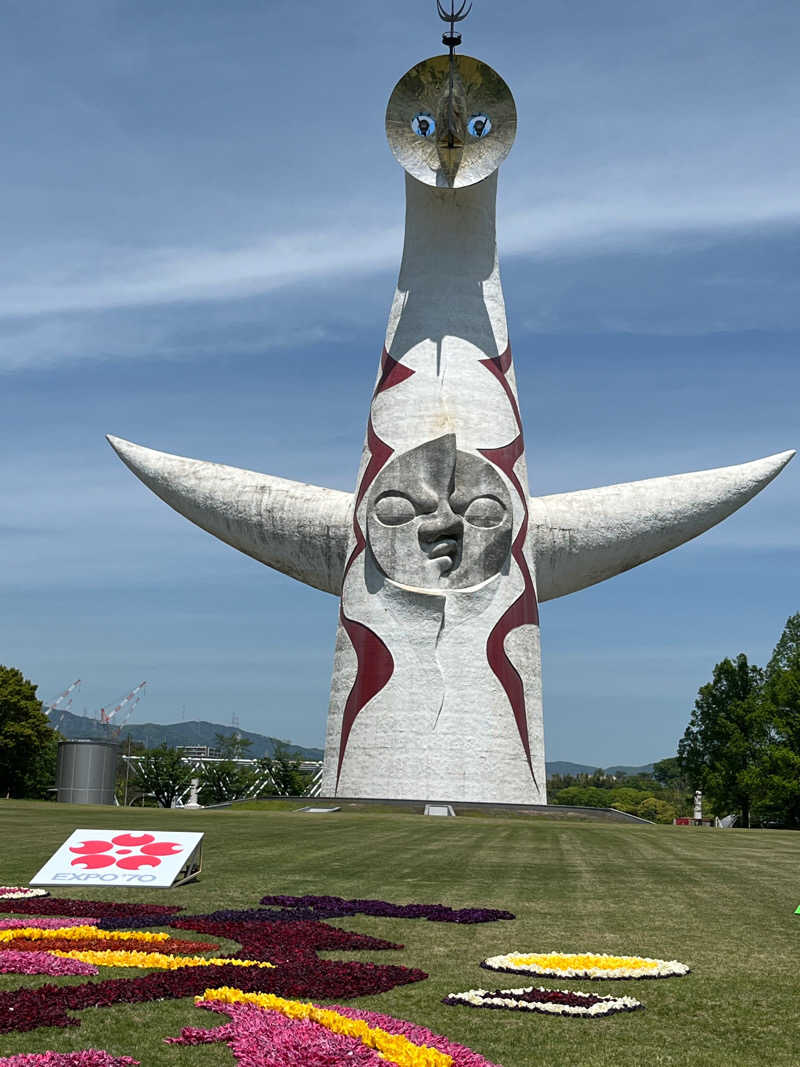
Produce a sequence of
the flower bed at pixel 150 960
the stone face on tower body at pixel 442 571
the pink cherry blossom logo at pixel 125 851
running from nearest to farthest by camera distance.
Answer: the flower bed at pixel 150 960, the pink cherry blossom logo at pixel 125 851, the stone face on tower body at pixel 442 571

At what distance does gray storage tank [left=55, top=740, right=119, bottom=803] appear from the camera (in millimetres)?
39250

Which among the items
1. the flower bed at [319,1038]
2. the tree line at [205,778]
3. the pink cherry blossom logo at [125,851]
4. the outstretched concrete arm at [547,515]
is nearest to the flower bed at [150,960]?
the flower bed at [319,1038]

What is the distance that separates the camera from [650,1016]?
654 centimetres

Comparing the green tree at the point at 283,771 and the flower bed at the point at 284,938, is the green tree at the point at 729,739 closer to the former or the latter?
the green tree at the point at 283,771

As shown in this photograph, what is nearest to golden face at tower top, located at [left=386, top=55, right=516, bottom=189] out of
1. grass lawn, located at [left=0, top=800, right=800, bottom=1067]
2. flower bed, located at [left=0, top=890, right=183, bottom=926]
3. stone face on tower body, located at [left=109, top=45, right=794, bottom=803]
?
stone face on tower body, located at [left=109, top=45, right=794, bottom=803]

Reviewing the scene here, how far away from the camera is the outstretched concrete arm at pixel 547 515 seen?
32.0 metres

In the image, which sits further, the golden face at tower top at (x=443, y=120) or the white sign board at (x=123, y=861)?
the golden face at tower top at (x=443, y=120)

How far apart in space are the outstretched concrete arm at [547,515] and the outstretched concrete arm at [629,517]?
0.03 meters

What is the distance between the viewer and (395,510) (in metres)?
29.5

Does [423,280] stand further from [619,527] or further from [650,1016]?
[650,1016]

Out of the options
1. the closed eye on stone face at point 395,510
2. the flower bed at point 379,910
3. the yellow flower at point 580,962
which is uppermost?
the closed eye on stone face at point 395,510

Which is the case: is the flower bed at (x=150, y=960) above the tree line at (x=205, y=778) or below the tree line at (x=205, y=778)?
below

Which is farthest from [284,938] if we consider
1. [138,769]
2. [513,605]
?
[138,769]

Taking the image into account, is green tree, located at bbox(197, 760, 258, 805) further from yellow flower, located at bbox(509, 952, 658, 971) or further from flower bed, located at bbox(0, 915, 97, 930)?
yellow flower, located at bbox(509, 952, 658, 971)
